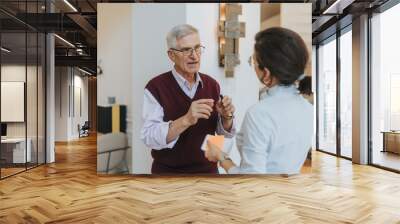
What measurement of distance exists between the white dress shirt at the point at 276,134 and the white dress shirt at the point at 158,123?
1.20 ft

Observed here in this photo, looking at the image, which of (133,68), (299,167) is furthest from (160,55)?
(299,167)

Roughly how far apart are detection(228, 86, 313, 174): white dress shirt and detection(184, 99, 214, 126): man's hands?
64 centimetres

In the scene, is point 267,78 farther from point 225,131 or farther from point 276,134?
point 225,131

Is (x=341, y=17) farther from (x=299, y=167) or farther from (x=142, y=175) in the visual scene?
(x=142, y=175)

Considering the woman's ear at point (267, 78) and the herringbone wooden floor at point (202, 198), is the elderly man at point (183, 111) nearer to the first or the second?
the herringbone wooden floor at point (202, 198)

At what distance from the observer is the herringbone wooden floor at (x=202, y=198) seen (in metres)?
4.26

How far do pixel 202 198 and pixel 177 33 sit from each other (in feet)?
9.43

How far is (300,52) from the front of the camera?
670 centimetres

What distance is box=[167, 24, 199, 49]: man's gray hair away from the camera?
21.8 ft

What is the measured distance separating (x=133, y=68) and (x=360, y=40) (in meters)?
4.96

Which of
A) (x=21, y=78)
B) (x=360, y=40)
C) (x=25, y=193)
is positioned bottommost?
(x=25, y=193)

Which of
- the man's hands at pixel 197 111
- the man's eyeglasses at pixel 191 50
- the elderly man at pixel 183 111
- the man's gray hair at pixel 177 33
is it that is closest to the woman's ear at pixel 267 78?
the elderly man at pixel 183 111

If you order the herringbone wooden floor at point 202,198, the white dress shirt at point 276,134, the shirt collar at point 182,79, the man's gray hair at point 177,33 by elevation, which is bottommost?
the herringbone wooden floor at point 202,198

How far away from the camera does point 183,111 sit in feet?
21.4
